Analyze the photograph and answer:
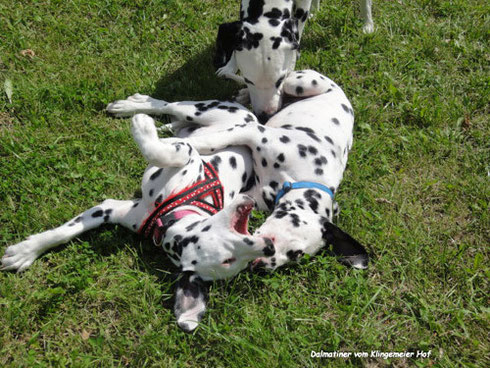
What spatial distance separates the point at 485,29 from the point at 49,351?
6.19 m

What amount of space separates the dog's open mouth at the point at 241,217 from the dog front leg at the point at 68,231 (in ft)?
3.34

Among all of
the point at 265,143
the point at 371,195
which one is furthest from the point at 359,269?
the point at 265,143

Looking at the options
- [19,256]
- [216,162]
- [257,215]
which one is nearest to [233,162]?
[216,162]

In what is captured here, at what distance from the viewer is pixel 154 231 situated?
3.76 meters

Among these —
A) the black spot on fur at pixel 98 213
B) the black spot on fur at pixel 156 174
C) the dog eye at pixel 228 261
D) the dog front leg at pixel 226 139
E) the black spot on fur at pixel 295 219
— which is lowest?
the black spot on fur at pixel 98 213

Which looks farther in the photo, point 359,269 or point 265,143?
point 265,143

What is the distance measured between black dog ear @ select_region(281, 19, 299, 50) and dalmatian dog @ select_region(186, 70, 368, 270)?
336 mm

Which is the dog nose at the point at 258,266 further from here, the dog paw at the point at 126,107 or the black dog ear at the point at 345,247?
the dog paw at the point at 126,107

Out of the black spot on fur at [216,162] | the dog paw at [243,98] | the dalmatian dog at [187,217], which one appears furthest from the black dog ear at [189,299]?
the dog paw at [243,98]

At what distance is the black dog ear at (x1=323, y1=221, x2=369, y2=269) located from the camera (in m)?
3.72

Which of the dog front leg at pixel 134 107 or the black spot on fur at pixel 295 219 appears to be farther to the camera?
the dog front leg at pixel 134 107

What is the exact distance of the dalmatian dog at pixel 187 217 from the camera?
3.29 metres

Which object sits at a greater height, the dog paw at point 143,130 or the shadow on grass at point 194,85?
the dog paw at point 143,130

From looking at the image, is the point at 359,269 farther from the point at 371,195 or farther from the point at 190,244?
the point at 190,244
